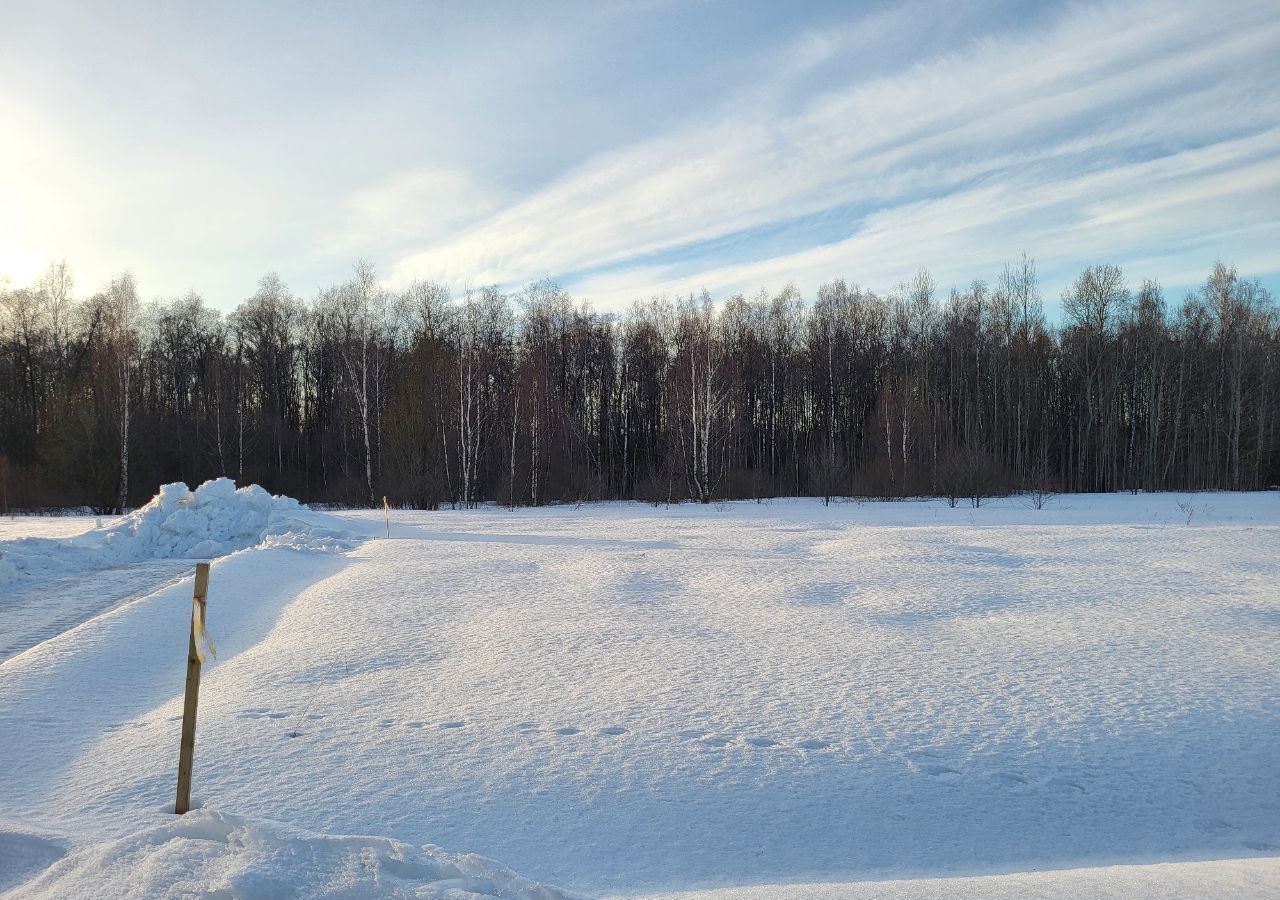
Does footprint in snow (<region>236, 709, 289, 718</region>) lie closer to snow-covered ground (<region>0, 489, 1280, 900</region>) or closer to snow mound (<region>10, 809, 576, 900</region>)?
snow-covered ground (<region>0, 489, 1280, 900</region>)

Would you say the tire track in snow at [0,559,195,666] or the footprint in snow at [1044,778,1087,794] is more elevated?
the tire track in snow at [0,559,195,666]

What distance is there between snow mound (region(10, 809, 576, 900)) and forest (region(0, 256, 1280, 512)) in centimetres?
3022

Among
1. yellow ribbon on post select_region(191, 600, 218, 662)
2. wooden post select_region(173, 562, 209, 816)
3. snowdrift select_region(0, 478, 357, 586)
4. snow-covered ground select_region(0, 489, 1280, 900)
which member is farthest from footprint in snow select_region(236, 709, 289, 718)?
snowdrift select_region(0, 478, 357, 586)

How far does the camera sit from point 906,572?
11.7 metres

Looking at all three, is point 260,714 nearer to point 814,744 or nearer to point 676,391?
point 814,744

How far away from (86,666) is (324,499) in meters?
34.3

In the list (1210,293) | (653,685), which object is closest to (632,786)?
(653,685)

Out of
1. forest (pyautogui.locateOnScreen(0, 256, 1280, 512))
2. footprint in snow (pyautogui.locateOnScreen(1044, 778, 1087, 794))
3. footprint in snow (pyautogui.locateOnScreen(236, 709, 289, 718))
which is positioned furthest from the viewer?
forest (pyautogui.locateOnScreen(0, 256, 1280, 512))

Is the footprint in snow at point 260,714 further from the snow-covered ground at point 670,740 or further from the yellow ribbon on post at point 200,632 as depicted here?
the yellow ribbon on post at point 200,632

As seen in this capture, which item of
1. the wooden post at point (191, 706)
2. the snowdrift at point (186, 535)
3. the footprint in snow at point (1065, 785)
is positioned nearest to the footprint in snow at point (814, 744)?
the footprint in snow at point (1065, 785)

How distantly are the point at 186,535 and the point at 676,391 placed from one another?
2287 centimetres

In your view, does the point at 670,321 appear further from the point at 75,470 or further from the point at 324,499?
the point at 75,470

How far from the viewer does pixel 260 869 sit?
305 cm

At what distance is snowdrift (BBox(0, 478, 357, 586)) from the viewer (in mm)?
14445
